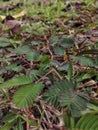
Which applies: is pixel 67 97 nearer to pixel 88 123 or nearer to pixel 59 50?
pixel 88 123

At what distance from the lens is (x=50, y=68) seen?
1.29 metres

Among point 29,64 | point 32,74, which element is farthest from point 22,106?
point 29,64

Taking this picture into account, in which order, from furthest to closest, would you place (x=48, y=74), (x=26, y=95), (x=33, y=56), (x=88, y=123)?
(x=33, y=56) → (x=48, y=74) → (x=26, y=95) → (x=88, y=123)

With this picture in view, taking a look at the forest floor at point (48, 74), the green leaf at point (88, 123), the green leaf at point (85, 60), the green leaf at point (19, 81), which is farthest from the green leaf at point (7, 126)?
the green leaf at point (85, 60)

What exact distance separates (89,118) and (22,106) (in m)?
0.21

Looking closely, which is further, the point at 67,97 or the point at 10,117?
the point at 10,117

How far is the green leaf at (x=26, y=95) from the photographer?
1.06 metres

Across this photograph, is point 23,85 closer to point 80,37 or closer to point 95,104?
point 95,104

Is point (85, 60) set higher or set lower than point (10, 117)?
higher

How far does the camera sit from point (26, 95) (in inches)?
43.3

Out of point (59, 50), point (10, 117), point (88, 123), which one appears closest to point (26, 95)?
point (10, 117)

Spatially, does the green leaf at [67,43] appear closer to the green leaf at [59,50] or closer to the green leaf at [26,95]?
the green leaf at [59,50]

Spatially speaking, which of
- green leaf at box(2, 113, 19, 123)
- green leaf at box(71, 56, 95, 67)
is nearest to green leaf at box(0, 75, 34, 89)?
green leaf at box(2, 113, 19, 123)

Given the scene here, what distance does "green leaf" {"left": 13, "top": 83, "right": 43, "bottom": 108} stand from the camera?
1059mm
